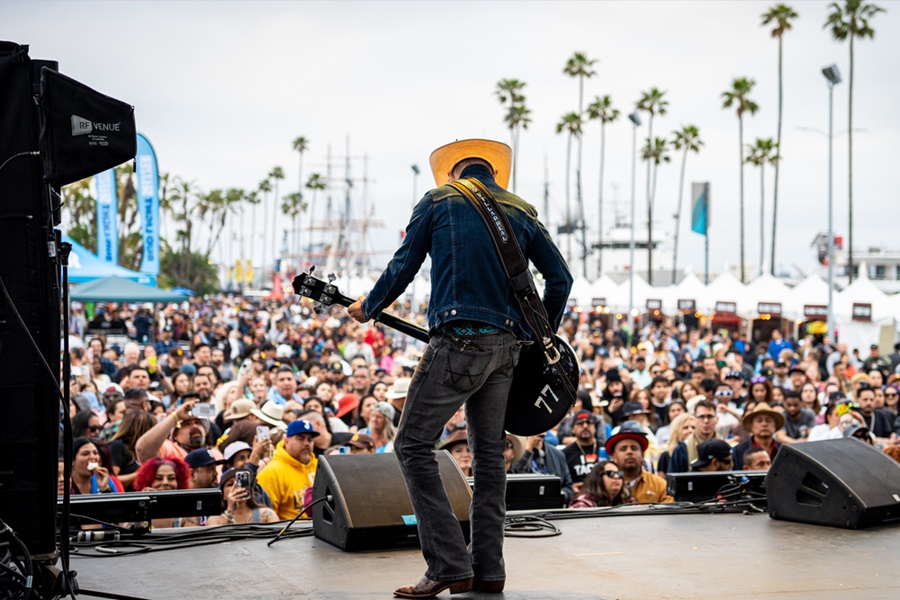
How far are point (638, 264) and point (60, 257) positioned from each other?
10337 centimetres

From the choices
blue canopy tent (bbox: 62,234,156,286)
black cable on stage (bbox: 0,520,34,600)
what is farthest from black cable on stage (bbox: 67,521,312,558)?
blue canopy tent (bbox: 62,234,156,286)

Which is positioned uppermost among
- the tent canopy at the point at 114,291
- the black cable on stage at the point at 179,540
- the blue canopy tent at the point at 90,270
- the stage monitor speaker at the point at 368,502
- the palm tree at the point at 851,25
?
the palm tree at the point at 851,25

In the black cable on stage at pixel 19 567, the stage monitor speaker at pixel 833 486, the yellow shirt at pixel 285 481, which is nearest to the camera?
the black cable on stage at pixel 19 567

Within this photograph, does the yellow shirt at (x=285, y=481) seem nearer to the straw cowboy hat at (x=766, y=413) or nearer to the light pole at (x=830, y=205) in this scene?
the straw cowboy hat at (x=766, y=413)

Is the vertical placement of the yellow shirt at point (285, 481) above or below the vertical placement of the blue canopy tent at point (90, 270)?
below

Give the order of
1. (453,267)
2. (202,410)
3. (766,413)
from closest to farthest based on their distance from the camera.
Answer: (453,267) → (202,410) → (766,413)

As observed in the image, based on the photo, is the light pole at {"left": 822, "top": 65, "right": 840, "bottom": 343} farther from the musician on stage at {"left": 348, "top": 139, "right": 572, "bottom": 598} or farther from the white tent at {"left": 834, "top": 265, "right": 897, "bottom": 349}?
the musician on stage at {"left": 348, "top": 139, "right": 572, "bottom": 598}

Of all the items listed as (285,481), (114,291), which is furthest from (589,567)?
(114,291)

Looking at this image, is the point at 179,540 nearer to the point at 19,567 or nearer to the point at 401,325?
the point at 19,567

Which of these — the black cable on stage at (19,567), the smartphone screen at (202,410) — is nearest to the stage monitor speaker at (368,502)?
the black cable on stage at (19,567)

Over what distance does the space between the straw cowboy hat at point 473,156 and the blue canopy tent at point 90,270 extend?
801 inches

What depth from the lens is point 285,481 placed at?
24.8 ft

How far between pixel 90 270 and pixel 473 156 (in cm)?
2166

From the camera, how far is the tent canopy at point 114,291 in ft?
76.9
